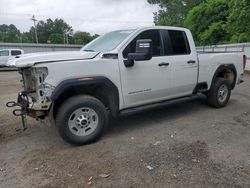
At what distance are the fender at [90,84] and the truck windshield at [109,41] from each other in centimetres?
74

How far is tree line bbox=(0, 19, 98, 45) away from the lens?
8394cm

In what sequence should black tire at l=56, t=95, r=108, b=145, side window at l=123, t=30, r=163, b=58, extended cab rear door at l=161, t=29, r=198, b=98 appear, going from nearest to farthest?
black tire at l=56, t=95, r=108, b=145
side window at l=123, t=30, r=163, b=58
extended cab rear door at l=161, t=29, r=198, b=98

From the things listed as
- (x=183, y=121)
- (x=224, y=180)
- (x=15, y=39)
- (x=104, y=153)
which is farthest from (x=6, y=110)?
(x=15, y=39)

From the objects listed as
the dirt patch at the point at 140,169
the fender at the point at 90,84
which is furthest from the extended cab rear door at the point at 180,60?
the dirt patch at the point at 140,169

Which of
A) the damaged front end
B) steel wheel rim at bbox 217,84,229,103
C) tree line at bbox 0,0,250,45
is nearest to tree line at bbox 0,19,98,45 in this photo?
tree line at bbox 0,0,250,45

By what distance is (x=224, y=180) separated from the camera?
328 centimetres

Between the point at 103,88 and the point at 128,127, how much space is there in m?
1.21

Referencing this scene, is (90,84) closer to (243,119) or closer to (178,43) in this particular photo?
(178,43)

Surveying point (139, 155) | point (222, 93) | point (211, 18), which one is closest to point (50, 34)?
point (211, 18)

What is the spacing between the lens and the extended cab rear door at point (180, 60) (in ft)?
18.0

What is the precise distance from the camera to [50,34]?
90375mm

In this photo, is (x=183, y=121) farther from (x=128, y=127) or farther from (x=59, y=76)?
(x=59, y=76)

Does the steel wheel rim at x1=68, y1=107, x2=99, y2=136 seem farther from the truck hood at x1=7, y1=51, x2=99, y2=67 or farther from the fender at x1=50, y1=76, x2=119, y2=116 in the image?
the truck hood at x1=7, y1=51, x2=99, y2=67

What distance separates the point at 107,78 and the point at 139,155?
4.68ft
